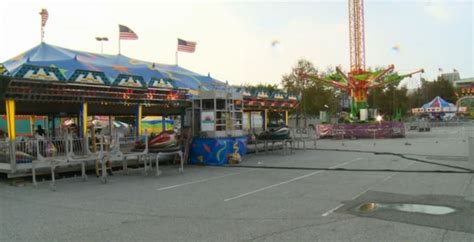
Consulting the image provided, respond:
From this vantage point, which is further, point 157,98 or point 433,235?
point 157,98

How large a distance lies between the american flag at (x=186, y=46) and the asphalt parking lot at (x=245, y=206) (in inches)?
667

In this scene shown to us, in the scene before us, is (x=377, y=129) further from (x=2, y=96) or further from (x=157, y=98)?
(x=2, y=96)

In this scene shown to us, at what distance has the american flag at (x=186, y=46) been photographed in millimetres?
30484

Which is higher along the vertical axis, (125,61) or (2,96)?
(125,61)

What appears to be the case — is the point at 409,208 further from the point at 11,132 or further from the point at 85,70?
the point at 85,70

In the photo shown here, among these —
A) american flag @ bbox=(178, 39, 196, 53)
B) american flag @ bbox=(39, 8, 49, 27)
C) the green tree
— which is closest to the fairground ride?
the green tree

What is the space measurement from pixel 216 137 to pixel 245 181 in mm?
5936

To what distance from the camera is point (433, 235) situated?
20.5 ft

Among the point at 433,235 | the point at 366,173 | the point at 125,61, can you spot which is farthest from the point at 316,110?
the point at 433,235

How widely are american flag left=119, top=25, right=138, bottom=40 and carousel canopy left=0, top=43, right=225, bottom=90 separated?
1.53 m

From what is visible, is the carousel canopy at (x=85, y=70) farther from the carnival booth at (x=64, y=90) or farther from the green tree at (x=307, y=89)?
the green tree at (x=307, y=89)

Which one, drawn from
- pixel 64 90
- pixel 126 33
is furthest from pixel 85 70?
pixel 126 33

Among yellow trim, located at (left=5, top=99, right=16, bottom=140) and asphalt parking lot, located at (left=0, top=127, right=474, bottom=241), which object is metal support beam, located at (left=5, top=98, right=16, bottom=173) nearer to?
yellow trim, located at (left=5, top=99, right=16, bottom=140)

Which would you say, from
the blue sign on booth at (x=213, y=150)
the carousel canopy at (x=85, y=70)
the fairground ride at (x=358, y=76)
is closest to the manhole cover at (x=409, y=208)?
the blue sign on booth at (x=213, y=150)
